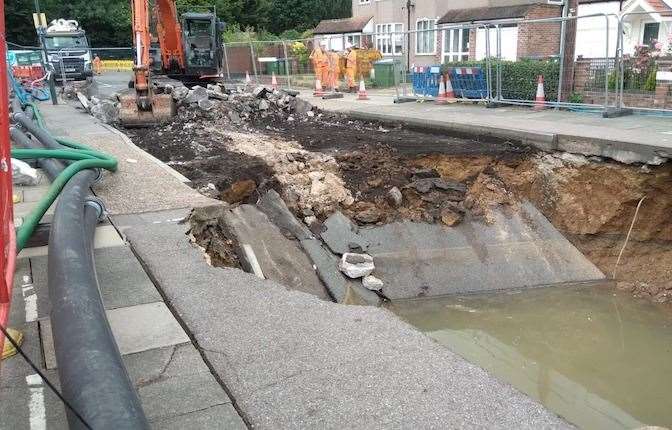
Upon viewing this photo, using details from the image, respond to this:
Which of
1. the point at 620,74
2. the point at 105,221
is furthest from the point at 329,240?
the point at 620,74

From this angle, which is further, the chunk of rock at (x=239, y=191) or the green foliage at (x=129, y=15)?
the green foliage at (x=129, y=15)

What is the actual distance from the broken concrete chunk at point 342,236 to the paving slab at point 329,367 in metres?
3.41

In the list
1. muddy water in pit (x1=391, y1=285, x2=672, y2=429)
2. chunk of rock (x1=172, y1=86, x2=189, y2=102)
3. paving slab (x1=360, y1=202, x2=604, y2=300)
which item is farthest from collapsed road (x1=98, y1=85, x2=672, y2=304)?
chunk of rock (x1=172, y1=86, x2=189, y2=102)

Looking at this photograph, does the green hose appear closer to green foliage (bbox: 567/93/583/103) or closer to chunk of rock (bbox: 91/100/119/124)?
chunk of rock (bbox: 91/100/119/124)

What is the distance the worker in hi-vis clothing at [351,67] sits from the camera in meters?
21.1

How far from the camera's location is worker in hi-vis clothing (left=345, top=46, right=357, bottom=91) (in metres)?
21.1

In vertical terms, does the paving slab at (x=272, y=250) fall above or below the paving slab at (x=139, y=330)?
below

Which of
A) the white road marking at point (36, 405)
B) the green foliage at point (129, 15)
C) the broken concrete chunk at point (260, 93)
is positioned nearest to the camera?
the white road marking at point (36, 405)

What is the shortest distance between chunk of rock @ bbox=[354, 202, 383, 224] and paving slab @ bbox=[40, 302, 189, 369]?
4.65 metres

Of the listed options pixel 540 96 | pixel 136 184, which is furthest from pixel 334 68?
pixel 136 184

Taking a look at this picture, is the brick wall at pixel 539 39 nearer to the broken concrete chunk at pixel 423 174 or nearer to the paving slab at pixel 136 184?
the broken concrete chunk at pixel 423 174

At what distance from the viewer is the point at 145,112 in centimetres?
1411

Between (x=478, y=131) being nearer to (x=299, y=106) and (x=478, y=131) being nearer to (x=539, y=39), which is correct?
(x=299, y=106)

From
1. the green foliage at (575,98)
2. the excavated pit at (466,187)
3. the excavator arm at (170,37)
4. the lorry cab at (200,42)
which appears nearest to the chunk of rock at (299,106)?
the excavated pit at (466,187)
